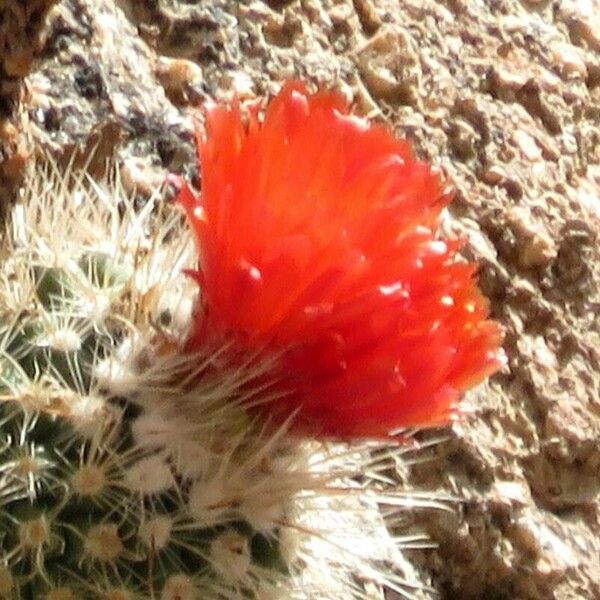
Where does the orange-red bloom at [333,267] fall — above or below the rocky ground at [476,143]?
above

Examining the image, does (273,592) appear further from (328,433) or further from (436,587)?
(436,587)

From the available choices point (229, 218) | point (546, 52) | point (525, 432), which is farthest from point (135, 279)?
point (546, 52)

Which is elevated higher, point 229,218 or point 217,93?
point 229,218

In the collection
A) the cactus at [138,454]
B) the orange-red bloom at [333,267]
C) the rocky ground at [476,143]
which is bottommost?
the rocky ground at [476,143]

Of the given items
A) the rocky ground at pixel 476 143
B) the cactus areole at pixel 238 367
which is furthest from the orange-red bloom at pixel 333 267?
the rocky ground at pixel 476 143

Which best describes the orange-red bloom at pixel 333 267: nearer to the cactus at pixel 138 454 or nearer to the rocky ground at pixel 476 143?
the cactus at pixel 138 454

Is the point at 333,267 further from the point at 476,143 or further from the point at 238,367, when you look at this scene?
the point at 476,143

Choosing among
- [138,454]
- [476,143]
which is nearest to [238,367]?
[138,454]

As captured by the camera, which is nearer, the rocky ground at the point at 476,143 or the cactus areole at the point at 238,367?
the cactus areole at the point at 238,367
